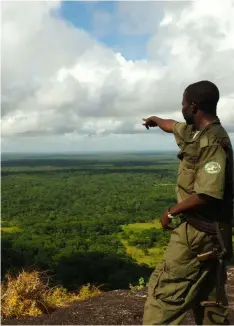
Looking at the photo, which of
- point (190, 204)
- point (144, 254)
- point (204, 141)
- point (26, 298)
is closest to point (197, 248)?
point (190, 204)

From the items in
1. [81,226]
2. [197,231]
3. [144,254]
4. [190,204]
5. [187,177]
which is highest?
[187,177]

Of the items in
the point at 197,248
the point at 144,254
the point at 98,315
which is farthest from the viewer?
the point at 144,254

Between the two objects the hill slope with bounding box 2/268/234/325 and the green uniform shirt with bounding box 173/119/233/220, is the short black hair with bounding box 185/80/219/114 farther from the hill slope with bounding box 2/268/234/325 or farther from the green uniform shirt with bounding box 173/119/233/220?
the hill slope with bounding box 2/268/234/325

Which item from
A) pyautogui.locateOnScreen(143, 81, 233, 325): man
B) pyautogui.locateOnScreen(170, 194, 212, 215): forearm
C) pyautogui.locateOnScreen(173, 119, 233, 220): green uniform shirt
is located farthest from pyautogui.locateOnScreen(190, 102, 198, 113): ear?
pyautogui.locateOnScreen(170, 194, 212, 215): forearm

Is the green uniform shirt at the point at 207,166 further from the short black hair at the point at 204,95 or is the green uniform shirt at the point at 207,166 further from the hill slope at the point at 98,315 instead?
Answer: the hill slope at the point at 98,315

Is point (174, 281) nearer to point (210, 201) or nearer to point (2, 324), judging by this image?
point (210, 201)

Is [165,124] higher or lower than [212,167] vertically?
higher

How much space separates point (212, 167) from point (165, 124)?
653mm

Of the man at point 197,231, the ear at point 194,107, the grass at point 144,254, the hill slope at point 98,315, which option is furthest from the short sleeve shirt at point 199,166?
the grass at point 144,254

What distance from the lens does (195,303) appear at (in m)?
2.89

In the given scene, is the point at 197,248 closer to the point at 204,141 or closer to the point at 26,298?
the point at 204,141

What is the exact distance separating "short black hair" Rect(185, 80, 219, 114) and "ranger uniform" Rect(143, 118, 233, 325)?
0.10 metres

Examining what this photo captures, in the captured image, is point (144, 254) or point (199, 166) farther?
point (144, 254)

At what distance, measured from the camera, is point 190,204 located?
2.72 meters
